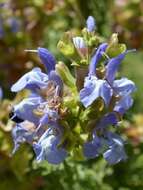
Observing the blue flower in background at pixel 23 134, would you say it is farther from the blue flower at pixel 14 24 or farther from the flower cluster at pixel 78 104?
the blue flower at pixel 14 24

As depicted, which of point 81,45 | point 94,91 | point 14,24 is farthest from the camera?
point 14,24

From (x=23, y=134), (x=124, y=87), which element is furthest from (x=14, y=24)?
(x=124, y=87)

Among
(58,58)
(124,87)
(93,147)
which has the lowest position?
(58,58)

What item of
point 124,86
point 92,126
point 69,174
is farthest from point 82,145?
point 69,174

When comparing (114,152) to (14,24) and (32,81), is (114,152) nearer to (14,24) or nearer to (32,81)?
(32,81)

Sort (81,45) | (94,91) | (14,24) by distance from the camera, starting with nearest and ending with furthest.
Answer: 1. (94,91)
2. (81,45)
3. (14,24)
